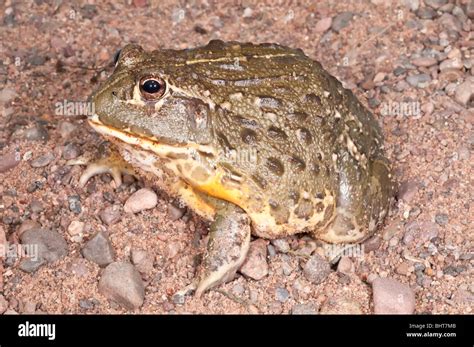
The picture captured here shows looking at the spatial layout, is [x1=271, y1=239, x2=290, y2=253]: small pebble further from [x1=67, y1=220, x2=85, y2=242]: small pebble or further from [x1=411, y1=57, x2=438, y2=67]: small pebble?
[x1=411, y1=57, x2=438, y2=67]: small pebble

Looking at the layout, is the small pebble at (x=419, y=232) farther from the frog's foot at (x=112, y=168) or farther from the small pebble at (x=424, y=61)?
the frog's foot at (x=112, y=168)

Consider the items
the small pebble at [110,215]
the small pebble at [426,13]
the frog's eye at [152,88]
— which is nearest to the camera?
the frog's eye at [152,88]

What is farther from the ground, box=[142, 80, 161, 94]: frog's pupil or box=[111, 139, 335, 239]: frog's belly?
box=[142, 80, 161, 94]: frog's pupil

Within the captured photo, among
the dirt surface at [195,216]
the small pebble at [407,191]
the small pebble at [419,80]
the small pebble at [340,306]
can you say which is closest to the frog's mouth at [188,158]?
the dirt surface at [195,216]

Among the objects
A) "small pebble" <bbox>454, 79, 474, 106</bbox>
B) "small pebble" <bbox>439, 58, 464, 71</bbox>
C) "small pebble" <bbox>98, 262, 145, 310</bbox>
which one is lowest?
"small pebble" <bbox>98, 262, 145, 310</bbox>

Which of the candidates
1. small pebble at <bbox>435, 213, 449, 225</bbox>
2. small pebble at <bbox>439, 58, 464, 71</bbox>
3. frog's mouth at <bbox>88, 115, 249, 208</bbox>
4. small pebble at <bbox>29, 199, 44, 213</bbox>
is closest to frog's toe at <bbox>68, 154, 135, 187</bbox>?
small pebble at <bbox>29, 199, 44, 213</bbox>

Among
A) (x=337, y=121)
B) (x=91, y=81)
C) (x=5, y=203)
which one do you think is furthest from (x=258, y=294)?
(x=91, y=81)
